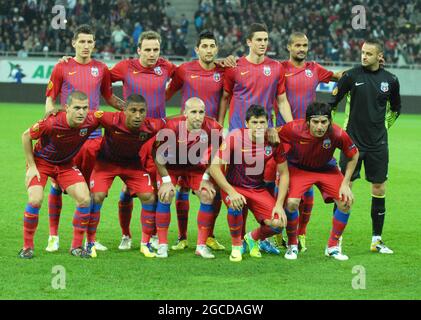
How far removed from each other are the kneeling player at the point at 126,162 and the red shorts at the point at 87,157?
78mm

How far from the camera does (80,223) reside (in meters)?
7.99

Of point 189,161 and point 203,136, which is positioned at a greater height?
point 203,136

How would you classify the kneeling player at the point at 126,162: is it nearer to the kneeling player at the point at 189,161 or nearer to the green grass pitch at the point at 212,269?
the kneeling player at the point at 189,161

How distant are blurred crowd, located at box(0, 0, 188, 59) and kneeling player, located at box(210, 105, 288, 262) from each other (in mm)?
19814

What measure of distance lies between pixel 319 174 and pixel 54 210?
2.63 metres

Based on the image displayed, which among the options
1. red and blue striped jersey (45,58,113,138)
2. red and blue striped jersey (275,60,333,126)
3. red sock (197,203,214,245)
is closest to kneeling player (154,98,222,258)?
red sock (197,203,214,245)

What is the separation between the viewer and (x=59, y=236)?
9023mm

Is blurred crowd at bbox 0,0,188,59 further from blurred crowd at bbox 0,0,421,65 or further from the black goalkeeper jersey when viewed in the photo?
the black goalkeeper jersey

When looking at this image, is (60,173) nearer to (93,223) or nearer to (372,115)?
(93,223)

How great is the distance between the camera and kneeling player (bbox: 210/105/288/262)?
26.1 ft

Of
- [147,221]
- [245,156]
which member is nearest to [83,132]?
[147,221]

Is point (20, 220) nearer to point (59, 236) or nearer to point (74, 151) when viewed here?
point (59, 236)

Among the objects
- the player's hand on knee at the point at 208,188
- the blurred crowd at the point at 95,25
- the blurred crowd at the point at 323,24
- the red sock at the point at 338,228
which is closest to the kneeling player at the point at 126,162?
the player's hand on knee at the point at 208,188
